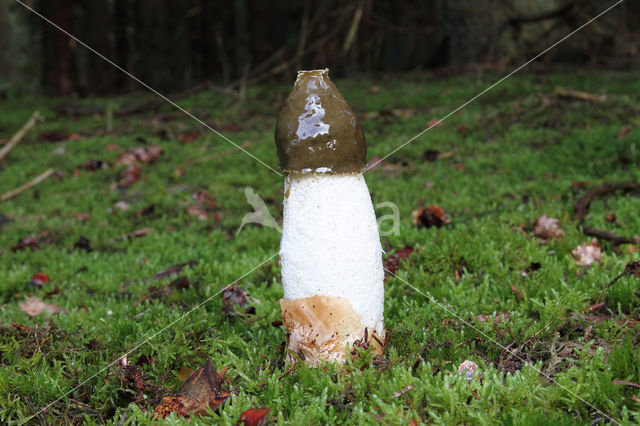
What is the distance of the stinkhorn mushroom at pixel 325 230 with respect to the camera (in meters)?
2.07

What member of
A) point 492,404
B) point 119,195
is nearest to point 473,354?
point 492,404

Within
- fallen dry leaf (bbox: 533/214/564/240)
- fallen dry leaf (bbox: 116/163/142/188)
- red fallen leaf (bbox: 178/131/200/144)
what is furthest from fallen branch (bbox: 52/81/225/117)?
fallen dry leaf (bbox: 533/214/564/240)

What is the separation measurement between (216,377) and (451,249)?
2.16 meters

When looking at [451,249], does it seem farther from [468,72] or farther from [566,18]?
[566,18]

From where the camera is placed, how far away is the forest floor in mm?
2043

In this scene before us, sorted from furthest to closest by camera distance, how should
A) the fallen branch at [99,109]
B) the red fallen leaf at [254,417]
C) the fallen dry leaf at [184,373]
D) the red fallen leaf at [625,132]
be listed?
the fallen branch at [99,109] < the red fallen leaf at [625,132] < the fallen dry leaf at [184,373] < the red fallen leaf at [254,417]

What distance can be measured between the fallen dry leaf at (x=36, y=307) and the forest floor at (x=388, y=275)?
0.02 metres

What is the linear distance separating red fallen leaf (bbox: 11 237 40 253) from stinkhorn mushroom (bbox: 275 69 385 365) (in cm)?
401

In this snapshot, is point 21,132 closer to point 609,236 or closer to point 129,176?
point 129,176

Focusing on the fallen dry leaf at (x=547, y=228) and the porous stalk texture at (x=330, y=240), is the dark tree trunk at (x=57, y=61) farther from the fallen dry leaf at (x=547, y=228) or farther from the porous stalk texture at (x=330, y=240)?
the porous stalk texture at (x=330, y=240)

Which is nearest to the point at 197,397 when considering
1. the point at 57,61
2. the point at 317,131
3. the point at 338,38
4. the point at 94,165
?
the point at 317,131

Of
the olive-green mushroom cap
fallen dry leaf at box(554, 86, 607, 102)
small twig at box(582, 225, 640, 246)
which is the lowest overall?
→ small twig at box(582, 225, 640, 246)

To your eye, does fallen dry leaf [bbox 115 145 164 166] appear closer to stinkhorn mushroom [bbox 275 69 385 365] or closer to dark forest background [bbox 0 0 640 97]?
dark forest background [bbox 0 0 640 97]

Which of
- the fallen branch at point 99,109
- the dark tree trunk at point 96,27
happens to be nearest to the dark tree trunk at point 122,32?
the dark tree trunk at point 96,27
